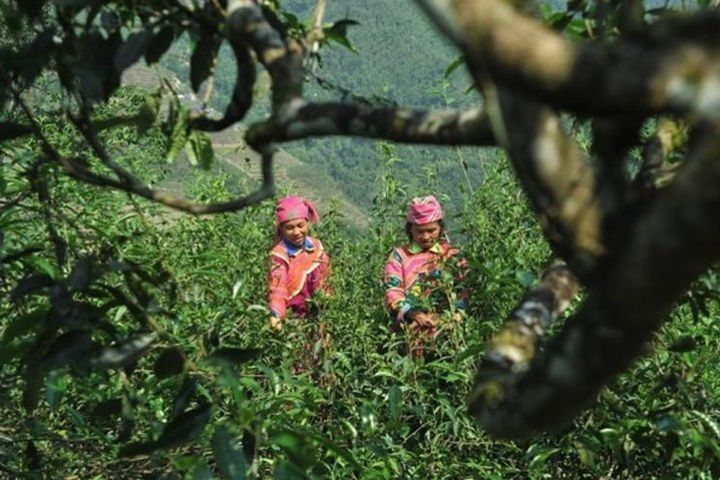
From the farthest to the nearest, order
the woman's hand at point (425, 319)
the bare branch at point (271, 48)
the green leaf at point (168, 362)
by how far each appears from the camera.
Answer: the woman's hand at point (425, 319) → the green leaf at point (168, 362) → the bare branch at point (271, 48)

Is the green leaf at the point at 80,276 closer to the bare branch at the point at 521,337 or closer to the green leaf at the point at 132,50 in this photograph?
the green leaf at the point at 132,50

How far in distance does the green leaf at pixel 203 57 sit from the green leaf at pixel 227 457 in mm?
810

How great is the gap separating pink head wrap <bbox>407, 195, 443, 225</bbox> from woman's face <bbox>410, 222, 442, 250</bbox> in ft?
0.10

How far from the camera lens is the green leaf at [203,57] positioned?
2461 mm

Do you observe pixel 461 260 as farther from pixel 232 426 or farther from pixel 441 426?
pixel 232 426

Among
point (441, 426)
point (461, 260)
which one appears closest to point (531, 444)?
point (441, 426)

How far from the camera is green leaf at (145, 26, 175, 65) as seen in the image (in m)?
2.43

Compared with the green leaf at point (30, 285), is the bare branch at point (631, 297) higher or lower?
higher

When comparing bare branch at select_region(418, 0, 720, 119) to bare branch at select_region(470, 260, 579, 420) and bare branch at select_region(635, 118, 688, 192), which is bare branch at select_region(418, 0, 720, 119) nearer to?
bare branch at select_region(470, 260, 579, 420)

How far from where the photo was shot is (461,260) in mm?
5938

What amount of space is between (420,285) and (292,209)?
1.96 m

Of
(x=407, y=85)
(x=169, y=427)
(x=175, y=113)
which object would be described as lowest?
(x=407, y=85)

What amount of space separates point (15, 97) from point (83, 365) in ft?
2.02

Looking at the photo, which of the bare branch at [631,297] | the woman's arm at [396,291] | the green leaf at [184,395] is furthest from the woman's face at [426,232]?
the bare branch at [631,297]
